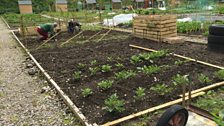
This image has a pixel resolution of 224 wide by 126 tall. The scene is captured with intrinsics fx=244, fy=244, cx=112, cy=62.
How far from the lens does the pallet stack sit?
32.5 ft

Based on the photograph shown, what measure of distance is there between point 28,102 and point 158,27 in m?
6.61

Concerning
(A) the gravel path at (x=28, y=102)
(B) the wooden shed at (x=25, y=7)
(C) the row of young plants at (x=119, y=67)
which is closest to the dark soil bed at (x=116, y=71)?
(C) the row of young plants at (x=119, y=67)

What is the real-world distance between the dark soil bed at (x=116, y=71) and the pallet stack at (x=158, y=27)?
0.70m

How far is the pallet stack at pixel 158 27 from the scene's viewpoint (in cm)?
991

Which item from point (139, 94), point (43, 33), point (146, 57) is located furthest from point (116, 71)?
point (43, 33)

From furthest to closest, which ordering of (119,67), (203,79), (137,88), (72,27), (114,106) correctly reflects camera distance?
1. (72,27)
2. (119,67)
3. (203,79)
4. (137,88)
5. (114,106)

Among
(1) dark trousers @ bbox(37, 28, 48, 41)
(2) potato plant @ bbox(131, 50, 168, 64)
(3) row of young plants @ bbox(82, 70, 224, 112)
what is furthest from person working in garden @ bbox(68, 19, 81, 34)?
(3) row of young plants @ bbox(82, 70, 224, 112)

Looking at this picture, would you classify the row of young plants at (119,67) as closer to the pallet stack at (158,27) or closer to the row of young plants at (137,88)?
the row of young plants at (137,88)

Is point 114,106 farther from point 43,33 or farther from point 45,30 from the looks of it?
point 43,33

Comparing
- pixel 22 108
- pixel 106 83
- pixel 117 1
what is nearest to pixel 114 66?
pixel 106 83

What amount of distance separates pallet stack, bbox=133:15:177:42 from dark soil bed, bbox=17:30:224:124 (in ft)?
2.30

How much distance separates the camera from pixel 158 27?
32.5 ft

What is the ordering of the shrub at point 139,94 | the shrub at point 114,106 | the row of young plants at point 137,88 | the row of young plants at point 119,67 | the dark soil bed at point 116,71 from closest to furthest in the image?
the shrub at point 114,106 < the row of young plants at point 137,88 < the dark soil bed at point 116,71 < the shrub at point 139,94 < the row of young plants at point 119,67

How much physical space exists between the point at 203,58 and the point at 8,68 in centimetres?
587
